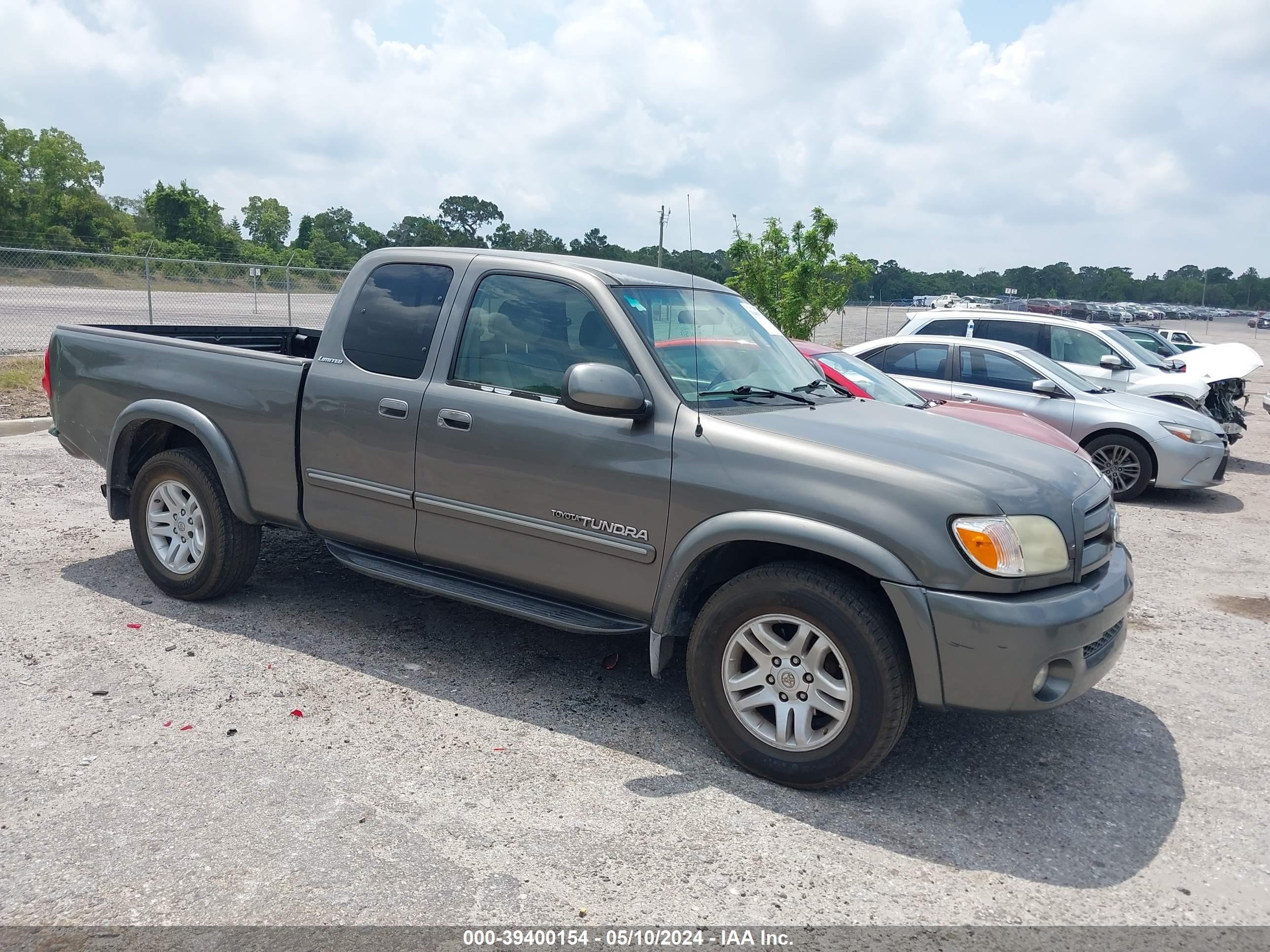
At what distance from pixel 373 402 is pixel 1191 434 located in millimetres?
8584

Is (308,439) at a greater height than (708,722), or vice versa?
(308,439)

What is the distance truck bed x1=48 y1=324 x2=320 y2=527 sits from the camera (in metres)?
5.11

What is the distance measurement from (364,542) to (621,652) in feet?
4.59

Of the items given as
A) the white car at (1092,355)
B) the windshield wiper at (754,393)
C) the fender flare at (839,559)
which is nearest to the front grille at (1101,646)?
the fender flare at (839,559)

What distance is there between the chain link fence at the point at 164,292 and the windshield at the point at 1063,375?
1446 cm

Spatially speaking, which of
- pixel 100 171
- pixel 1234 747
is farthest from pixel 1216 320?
pixel 1234 747

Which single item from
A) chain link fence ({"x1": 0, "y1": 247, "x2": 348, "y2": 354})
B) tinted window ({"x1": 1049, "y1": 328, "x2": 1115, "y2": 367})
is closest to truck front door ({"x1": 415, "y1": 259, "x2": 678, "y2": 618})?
tinted window ({"x1": 1049, "y1": 328, "x2": 1115, "y2": 367})

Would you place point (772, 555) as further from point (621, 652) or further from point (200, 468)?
point (200, 468)

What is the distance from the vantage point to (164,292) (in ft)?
72.8

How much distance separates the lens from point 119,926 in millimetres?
2881

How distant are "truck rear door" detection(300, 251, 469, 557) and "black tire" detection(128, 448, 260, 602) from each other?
596mm

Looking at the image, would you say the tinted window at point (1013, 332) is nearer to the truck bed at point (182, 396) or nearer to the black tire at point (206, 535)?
the truck bed at point (182, 396)

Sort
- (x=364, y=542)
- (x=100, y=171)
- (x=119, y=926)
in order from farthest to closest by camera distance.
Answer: (x=100, y=171)
(x=364, y=542)
(x=119, y=926)

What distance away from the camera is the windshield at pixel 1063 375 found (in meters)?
10.7
